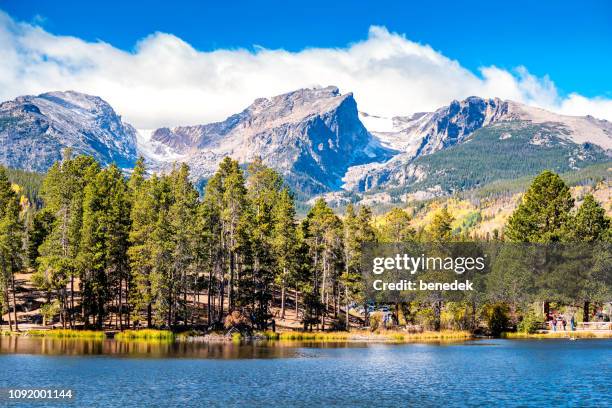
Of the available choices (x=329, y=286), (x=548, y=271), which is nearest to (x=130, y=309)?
(x=329, y=286)

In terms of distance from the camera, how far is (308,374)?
57344 millimetres

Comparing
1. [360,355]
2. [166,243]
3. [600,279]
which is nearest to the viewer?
[360,355]

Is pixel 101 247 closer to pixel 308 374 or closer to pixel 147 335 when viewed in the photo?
pixel 147 335

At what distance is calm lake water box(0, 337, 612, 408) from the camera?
4506 centimetres

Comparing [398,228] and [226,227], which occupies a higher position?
[398,228]

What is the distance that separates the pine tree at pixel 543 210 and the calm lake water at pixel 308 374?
96.6 ft

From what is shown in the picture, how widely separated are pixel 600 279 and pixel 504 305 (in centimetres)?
1435

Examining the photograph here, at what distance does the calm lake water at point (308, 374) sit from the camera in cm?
4506

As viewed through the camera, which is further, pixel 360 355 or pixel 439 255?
pixel 439 255

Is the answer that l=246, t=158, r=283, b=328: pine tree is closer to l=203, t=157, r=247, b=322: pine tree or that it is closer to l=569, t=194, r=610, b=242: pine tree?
l=203, t=157, r=247, b=322: pine tree

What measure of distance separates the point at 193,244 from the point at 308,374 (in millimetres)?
38109

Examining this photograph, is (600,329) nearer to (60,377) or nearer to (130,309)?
(130,309)

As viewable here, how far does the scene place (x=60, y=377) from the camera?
52.0 meters

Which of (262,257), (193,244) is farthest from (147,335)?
(262,257)
